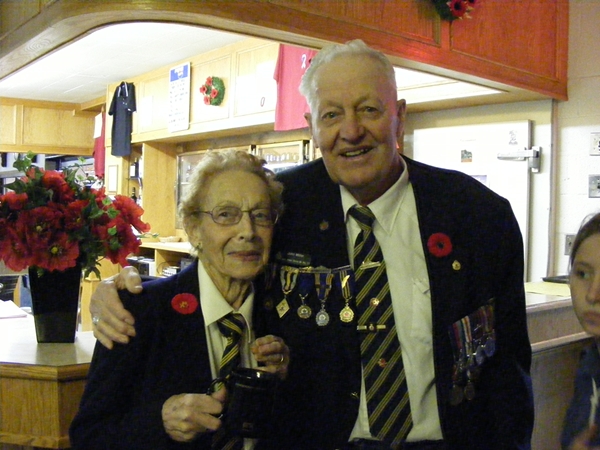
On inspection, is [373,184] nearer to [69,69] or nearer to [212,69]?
[212,69]

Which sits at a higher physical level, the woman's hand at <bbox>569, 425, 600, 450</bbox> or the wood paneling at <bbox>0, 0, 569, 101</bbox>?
the wood paneling at <bbox>0, 0, 569, 101</bbox>

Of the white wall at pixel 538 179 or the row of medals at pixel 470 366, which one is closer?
the row of medals at pixel 470 366

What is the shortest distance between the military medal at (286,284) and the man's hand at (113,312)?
323 millimetres

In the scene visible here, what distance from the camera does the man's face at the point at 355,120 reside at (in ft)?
4.66

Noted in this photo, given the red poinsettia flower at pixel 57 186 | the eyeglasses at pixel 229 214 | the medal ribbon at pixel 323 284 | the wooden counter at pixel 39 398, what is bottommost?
the wooden counter at pixel 39 398

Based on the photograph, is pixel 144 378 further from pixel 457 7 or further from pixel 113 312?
pixel 457 7

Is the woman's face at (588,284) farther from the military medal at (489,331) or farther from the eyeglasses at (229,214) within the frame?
the eyeglasses at (229,214)

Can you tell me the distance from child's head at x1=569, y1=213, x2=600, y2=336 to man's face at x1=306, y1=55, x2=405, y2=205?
0.49m

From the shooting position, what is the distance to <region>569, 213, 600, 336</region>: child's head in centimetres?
102

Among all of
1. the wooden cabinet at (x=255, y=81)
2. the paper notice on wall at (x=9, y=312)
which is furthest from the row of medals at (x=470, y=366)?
the wooden cabinet at (x=255, y=81)

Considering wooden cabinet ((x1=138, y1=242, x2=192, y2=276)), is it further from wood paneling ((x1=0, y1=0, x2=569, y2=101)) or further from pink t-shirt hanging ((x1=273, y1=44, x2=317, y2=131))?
wood paneling ((x1=0, y1=0, x2=569, y2=101))

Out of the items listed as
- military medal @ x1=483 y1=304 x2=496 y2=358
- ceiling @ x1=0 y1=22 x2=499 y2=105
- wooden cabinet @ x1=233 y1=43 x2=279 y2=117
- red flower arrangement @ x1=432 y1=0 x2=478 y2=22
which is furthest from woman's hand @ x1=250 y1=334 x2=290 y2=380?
wooden cabinet @ x1=233 y1=43 x2=279 y2=117

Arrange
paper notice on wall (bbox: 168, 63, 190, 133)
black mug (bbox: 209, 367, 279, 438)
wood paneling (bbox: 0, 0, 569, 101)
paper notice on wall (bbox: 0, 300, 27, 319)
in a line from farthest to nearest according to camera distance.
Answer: paper notice on wall (bbox: 168, 63, 190, 133) → paper notice on wall (bbox: 0, 300, 27, 319) → wood paneling (bbox: 0, 0, 569, 101) → black mug (bbox: 209, 367, 279, 438)

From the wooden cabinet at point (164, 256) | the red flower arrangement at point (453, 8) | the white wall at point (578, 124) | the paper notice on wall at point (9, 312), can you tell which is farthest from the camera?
the wooden cabinet at point (164, 256)
